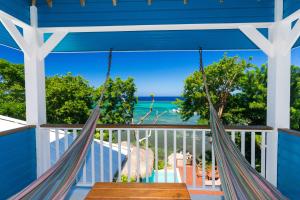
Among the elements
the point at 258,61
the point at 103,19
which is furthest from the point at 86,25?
the point at 258,61

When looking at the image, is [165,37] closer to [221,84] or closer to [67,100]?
[221,84]

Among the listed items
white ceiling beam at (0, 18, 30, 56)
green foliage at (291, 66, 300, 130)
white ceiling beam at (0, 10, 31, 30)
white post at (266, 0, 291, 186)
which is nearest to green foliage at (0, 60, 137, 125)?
green foliage at (291, 66, 300, 130)

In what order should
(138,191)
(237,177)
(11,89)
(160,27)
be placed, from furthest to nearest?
(11,89)
(160,27)
(138,191)
(237,177)

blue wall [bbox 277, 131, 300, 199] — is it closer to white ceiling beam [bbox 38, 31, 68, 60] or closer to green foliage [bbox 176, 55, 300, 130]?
white ceiling beam [bbox 38, 31, 68, 60]

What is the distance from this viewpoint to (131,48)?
334 centimetres

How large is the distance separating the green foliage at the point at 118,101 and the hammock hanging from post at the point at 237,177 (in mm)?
17047

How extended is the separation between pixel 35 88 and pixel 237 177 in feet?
7.81

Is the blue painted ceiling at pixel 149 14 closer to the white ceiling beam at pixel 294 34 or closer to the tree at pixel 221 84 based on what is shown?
the white ceiling beam at pixel 294 34

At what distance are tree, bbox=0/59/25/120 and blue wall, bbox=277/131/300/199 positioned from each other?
1715cm

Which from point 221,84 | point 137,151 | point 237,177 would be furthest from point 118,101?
point 237,177

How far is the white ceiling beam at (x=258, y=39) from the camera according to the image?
2662 mm

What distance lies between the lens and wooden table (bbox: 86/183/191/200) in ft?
6.06

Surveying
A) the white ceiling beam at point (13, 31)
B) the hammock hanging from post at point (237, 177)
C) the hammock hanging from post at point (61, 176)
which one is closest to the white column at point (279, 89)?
the hammock hanging from post at point (237, 177)

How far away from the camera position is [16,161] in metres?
2.51
